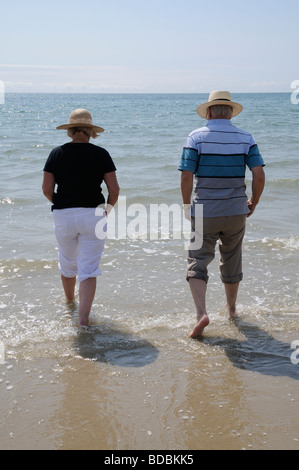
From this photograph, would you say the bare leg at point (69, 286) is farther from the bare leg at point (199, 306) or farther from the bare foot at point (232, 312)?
the bare foot at point (232, 312)

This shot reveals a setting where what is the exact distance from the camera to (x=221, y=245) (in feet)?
15.0

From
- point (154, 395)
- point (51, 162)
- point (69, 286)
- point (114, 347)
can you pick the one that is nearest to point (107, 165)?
point (51, 162)

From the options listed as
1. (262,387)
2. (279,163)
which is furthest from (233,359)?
(279,163)

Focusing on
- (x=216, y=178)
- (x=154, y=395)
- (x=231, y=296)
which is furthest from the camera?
(x=231, y=296)

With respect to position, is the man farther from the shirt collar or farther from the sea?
the sea

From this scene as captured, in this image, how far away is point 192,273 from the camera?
4.35 metres

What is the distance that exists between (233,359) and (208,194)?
134 centimetres

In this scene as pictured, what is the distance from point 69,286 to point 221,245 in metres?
1.58

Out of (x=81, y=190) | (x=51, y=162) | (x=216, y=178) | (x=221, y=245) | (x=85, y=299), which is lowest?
(x=85, y=299)

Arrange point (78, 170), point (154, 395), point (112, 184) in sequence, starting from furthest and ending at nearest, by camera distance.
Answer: point (112, 184)
point (78, 170)
point (154, 395)

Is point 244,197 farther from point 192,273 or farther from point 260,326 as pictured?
point 260,326

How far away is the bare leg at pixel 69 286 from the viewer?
197 inches

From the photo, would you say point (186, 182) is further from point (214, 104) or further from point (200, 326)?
point (200, 326)

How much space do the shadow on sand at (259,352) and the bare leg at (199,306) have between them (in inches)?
4.1
